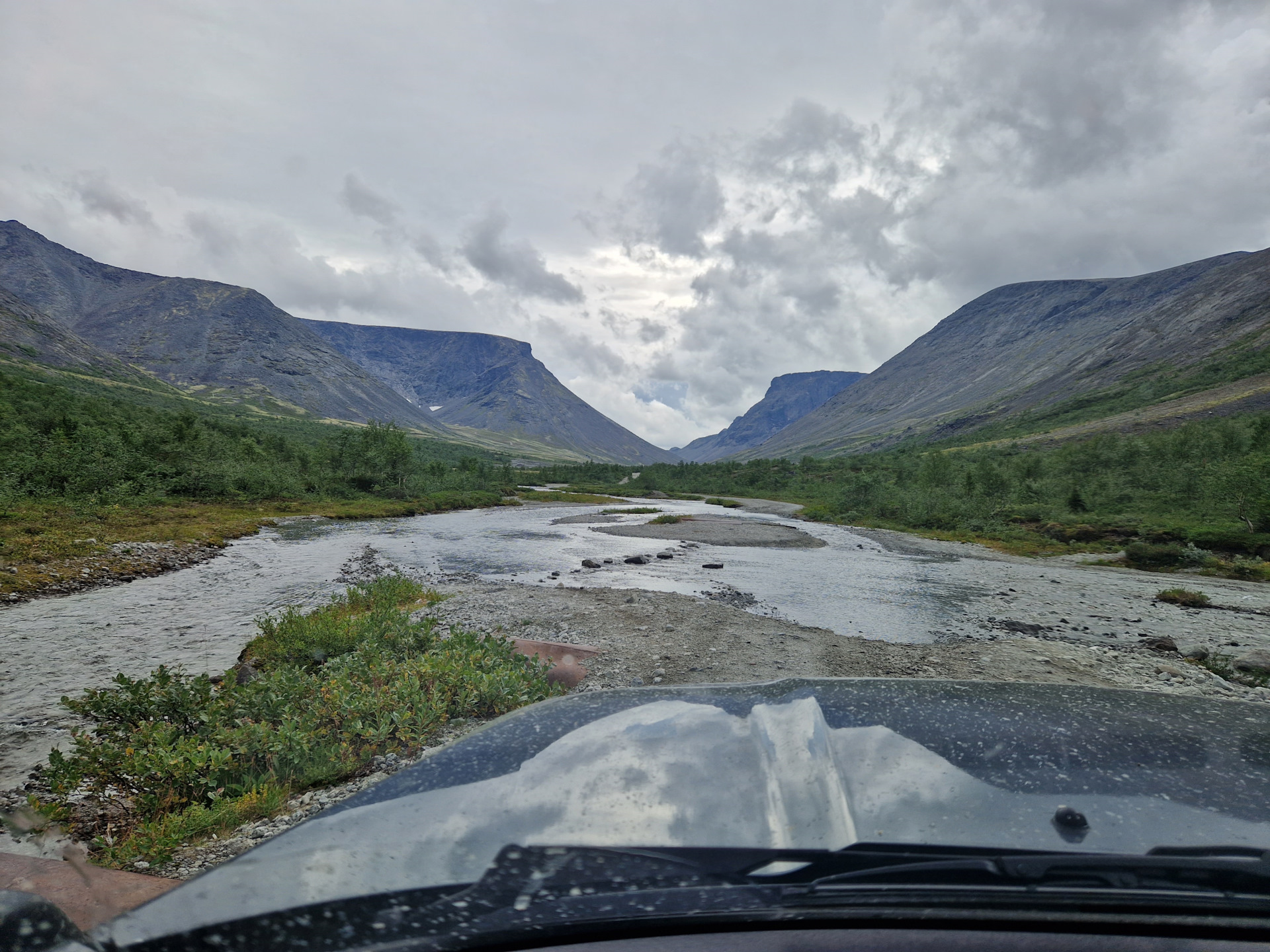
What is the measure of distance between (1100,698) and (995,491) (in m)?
48.7

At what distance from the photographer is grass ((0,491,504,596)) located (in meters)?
15.7

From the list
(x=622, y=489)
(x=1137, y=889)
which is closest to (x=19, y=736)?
(x=1137, y=889)

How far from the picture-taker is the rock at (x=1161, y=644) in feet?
37.2

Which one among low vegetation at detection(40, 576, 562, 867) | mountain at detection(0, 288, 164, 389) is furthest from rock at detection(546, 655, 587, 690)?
mountain at detection(0, 288, 164, 389)

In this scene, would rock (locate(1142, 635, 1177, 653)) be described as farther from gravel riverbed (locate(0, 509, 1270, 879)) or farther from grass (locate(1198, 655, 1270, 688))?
grass (locate(1198, 655, 1270, 688))

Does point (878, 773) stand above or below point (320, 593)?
above

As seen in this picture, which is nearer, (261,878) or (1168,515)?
(261,878)

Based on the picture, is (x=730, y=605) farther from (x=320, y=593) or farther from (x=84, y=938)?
(x=84, y=938)

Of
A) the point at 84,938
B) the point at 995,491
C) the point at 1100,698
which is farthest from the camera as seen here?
the point at 995,491

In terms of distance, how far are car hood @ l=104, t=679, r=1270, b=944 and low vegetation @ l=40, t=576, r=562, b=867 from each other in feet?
11.4

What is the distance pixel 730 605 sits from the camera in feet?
49.3

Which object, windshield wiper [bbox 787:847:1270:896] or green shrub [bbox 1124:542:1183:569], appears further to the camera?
green shrub [bbox 1124:542:1183:569]

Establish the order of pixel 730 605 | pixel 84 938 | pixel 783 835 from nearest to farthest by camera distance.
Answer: pixel 84 938 < pixel 783 835 < pixel 730 605

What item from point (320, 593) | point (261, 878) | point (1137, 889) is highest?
point (1137, 889)
